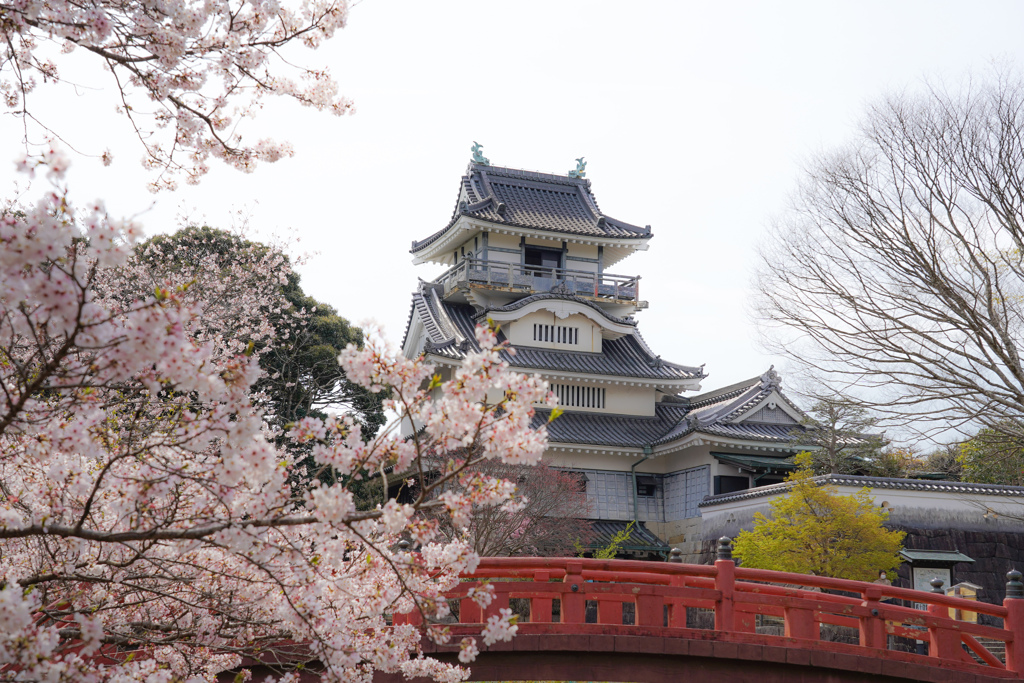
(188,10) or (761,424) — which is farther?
(761,424)

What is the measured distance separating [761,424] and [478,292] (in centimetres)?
893

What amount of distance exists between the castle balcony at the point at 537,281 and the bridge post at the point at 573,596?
55.5ft

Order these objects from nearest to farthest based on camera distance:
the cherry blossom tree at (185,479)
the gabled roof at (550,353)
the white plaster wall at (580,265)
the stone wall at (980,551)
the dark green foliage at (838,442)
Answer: the cherry blossom tree at (185,479) < the stone wall at (980,551) < the dark green foliage at (838,442) < the gabled roof at (550,353) < the white plaster wall at (580,265)

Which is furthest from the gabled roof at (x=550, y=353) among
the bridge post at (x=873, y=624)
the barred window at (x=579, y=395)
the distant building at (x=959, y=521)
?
the bridge post at (x=873, y=624)

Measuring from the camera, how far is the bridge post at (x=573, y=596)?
28.9ft

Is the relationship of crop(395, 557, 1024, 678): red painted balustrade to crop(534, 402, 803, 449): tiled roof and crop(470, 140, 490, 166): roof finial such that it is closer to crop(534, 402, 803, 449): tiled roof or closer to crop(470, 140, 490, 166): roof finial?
crop(534, 402, 803, 449): tiled roof

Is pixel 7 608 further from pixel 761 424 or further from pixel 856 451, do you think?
pixel 761 424

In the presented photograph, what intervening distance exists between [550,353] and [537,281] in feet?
9.50

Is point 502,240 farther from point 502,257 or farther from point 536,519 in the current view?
point 536,519

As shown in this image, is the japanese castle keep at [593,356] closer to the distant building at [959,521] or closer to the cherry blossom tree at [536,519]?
the cherry blossom tree at [536,519]

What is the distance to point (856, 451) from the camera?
20.6 metres

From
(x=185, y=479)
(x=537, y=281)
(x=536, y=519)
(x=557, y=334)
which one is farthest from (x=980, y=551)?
(x=185, y=479)

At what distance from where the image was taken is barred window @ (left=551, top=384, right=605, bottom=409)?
24938 mm

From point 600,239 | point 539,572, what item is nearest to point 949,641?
point 539,572
